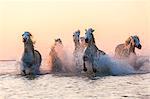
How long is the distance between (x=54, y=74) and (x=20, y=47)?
1.11ft

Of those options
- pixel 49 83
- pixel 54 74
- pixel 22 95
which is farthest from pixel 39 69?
pixel 22 95

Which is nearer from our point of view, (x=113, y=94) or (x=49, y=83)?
(x=113, y=94)

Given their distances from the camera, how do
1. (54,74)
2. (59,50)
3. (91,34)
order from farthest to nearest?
(59,50), (54,74), (91,34)

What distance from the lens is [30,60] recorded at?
175 inches

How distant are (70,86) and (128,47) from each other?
826 mm

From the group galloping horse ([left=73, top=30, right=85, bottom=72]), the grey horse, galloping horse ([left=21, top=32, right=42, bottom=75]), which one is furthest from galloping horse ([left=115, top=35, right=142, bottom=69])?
galloping horse ([left=21, top=32, right=42, bottom=75])

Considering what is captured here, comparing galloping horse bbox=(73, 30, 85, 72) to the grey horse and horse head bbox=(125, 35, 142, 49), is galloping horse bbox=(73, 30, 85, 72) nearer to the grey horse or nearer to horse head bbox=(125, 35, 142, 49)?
the grey horse

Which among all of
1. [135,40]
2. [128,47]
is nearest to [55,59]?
[128,47]

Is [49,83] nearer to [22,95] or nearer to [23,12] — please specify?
[22,95]

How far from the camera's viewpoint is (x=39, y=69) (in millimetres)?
4160

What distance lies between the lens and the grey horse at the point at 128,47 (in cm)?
379

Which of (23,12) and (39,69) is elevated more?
(23,12)

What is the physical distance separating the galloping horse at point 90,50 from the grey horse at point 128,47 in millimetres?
145

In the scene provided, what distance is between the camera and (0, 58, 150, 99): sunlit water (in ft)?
11.4
